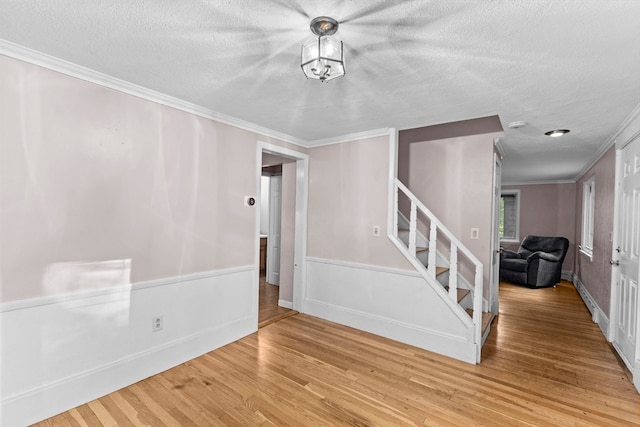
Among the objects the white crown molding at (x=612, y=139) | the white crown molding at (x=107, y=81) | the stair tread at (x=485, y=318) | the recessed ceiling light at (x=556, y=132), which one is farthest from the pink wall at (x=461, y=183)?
the white crown molding at (x=107, y=81)

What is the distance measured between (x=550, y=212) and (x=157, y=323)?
8.27 meters

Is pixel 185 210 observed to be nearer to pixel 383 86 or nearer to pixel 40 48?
pixel 40 48

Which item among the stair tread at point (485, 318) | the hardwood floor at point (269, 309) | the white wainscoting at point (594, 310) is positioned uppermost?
the stair tread at point (485, 318)

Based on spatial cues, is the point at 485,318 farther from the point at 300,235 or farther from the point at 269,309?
the point at 269,309

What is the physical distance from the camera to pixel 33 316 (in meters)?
1.83

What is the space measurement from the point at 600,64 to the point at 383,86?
127cm

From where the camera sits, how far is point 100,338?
211cm

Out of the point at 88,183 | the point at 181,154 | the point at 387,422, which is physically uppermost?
the point at 181,154

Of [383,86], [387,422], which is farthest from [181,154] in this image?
[387,422]

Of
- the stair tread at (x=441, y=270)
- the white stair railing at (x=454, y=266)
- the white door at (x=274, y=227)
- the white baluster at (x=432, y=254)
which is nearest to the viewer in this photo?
the white stair railing at (x=454, y=266)

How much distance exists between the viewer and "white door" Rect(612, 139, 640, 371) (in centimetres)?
252

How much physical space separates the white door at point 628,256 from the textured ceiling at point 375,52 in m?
0.52

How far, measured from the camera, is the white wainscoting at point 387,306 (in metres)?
2.83

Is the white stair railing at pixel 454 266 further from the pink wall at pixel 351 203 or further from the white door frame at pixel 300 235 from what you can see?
the white door frame at pixel 300 235
